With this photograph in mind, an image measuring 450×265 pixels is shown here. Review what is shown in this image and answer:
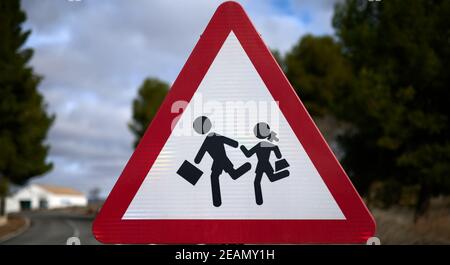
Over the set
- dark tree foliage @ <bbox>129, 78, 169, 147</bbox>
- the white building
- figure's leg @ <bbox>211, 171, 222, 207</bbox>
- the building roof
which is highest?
the building roof

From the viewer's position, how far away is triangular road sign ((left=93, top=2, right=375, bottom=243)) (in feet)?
7.38

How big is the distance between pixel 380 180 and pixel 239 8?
61.5 feet

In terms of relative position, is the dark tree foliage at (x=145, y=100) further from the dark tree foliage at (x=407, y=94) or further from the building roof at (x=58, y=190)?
the building roof at (x=58, y=190)

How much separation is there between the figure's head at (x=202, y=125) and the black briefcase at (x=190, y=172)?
16 cm

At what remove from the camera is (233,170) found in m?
2.27

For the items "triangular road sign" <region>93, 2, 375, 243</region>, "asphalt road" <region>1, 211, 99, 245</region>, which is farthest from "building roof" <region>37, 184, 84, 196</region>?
"triangular road sign" <region>93, 2, 375, 243</region>

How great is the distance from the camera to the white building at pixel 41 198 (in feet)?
358

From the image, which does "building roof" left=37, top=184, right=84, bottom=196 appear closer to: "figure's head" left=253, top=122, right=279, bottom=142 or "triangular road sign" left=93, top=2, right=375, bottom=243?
"triangular road sign" left=93, top=2, right=375, bottom=243

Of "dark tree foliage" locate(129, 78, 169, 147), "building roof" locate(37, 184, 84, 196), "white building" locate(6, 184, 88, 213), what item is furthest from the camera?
"building roof" locate(37, 184, 84, 196)

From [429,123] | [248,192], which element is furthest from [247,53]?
[429,123]

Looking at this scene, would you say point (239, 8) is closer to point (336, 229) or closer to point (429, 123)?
point (336, 229)

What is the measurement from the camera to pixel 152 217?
2.29 meters

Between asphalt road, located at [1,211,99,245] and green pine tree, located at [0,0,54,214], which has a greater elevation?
green pine tree, located at [0,0,54,214]

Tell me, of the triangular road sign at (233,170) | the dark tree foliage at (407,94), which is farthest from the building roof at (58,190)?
the triangular road sign at (233,170)
